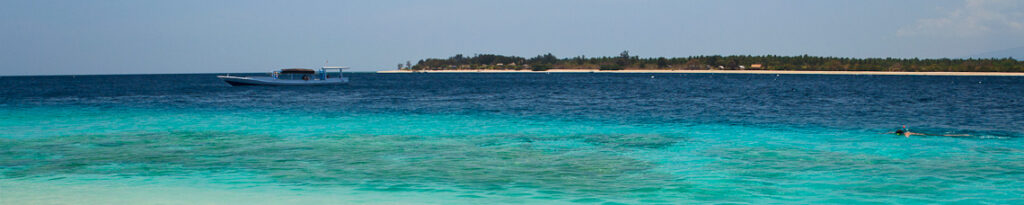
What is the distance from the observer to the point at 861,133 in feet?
87.9

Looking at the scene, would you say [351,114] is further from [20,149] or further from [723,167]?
[723,167]

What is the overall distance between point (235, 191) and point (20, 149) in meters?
11.6

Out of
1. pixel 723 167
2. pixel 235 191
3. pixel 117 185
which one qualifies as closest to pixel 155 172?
pixel 117 185

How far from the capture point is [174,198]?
13.3m

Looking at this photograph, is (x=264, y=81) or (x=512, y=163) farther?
(x=264, y=81)

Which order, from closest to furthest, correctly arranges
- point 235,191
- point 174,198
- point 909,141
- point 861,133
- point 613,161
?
point 174,198 < point 235,191 < point 613,161 < point 909,141 < point 861,133

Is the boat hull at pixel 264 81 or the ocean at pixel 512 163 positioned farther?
the boat hull at pixel 264 81

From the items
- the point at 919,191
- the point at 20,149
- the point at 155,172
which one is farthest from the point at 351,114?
the point at 919,191

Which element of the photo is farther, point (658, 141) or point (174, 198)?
point (658, 141)

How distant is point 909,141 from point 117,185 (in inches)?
892

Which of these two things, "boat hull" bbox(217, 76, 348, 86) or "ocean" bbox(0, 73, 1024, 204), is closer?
"ocean" bbox(0, 73, 1024, 204)

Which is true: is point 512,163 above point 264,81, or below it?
above

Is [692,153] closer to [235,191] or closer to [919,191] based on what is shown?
[919,191]

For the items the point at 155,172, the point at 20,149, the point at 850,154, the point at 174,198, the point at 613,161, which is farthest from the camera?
the point at 20,149
